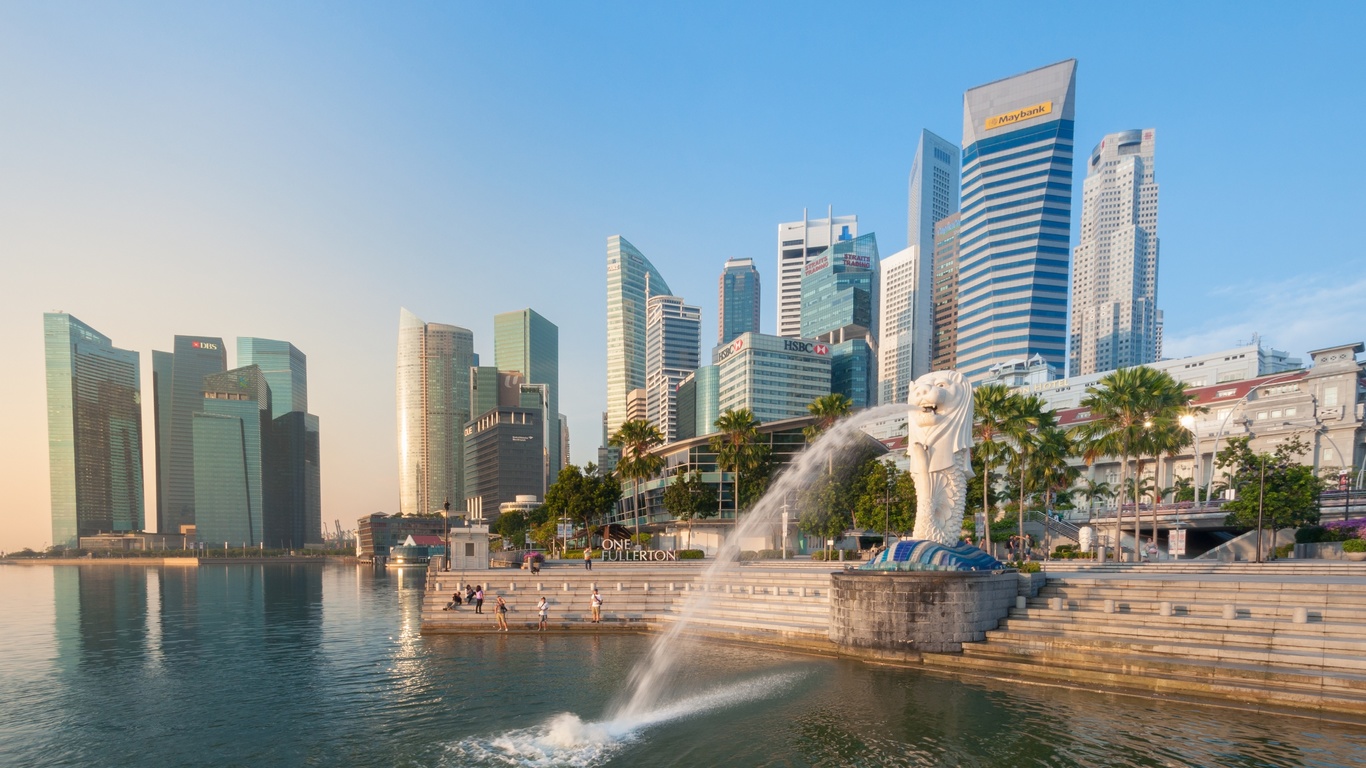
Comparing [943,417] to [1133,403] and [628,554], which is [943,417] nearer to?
[1133,403]

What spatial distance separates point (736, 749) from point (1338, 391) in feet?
327

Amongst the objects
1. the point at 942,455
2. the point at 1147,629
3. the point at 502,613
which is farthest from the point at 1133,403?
the point at 502,613

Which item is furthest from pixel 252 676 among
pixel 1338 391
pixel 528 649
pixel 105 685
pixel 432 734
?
pixel 1338 391

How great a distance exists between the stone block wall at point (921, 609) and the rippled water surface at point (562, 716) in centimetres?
137

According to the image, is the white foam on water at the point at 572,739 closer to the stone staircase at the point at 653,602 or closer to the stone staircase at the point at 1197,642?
the stone staircase at the point at 653,602

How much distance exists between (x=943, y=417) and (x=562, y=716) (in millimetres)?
19371

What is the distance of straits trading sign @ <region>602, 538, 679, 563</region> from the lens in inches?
2319

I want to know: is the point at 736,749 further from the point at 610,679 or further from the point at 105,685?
the point at 105,685

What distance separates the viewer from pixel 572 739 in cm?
1794

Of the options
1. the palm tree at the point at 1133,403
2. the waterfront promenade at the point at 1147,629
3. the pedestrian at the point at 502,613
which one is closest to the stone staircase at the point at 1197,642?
the waterfront promenade at the point at 1147,629

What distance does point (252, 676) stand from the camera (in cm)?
2778

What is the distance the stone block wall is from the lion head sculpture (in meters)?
5.23

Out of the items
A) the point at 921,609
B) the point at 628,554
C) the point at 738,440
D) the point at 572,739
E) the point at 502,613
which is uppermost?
the point at 738,440

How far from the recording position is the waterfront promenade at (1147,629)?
19.9m
